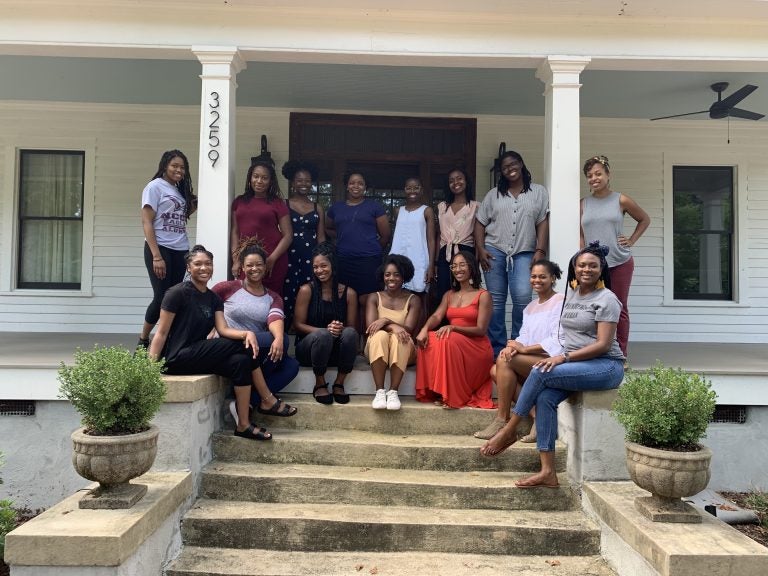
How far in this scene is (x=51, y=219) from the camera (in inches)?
254

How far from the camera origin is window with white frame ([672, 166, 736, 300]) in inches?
263

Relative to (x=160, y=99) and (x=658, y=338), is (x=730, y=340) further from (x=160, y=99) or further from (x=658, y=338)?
(x=160, y=99)

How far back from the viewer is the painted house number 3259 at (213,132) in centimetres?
418

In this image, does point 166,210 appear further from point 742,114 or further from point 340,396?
point 742,114

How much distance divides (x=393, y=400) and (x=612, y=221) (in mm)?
1998

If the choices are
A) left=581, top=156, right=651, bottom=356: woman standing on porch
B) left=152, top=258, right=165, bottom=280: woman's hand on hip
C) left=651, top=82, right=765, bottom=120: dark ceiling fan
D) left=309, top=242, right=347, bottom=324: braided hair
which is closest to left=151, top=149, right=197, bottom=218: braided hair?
left=152, top=258, right=165, bottom=280: woman's hand on hip

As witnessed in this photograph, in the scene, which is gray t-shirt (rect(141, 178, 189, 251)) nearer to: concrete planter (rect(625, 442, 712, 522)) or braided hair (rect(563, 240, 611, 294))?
braided hair (rect(563, 240, 611, 294))

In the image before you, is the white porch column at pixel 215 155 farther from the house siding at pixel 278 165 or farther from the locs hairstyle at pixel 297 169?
the house siding at pixel 278 165

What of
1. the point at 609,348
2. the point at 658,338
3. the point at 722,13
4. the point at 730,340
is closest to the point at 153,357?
the point at 609,348

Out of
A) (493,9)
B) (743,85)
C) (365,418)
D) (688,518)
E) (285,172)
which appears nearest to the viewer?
(688,518)

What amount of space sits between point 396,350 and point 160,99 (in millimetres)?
4203

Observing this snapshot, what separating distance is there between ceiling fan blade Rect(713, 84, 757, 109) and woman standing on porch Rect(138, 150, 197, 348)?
495 cm

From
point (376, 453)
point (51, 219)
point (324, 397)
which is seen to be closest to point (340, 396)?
point (324, 397)

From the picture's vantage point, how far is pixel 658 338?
656 centimetres
